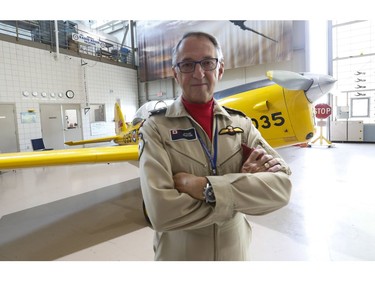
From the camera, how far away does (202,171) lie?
3.10ft

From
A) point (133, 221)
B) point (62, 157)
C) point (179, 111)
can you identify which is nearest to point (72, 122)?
point (62, 157)

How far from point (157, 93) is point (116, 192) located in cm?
766

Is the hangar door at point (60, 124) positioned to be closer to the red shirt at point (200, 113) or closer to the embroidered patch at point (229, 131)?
the red shirt at point (200, 113)

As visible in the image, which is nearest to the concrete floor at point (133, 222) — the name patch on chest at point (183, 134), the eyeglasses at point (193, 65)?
the name patch on chest at point (183, 134)

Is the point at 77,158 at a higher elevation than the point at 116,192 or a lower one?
higher

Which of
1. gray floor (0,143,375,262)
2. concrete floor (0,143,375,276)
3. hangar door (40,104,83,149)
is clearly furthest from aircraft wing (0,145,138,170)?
hangar door (40,104,83,149)

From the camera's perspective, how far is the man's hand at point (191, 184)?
2.77 feet

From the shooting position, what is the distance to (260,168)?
0.98 meters

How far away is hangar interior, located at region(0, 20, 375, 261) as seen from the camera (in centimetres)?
221

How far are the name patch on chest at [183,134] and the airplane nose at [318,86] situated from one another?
2.31m

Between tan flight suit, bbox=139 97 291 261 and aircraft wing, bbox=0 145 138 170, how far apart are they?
188cm

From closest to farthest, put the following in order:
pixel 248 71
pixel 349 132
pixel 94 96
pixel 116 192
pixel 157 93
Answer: pixel 116 192
pixel 349 132
pixel 248 71
pixel 94 96
pixel 157 93

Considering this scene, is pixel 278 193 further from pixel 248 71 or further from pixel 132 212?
pixel 248 71
